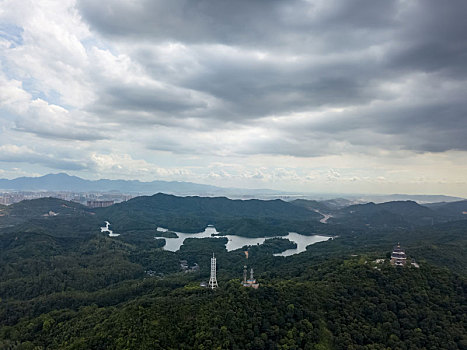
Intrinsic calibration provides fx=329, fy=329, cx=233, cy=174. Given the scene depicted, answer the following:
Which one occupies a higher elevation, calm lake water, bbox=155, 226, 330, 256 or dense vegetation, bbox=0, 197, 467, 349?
dense vegetation, bbox=0, 197, 467, 349

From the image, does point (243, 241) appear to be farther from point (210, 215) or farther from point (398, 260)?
point (398, 260)

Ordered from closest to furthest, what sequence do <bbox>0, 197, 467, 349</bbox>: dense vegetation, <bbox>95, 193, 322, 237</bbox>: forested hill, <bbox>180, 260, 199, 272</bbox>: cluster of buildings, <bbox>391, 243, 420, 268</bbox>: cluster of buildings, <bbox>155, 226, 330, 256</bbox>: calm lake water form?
<bbox>0, 197, 467, 349</bbox>: dense vegetation
<bbox>391, 243, 420, 268</bbox>: cluster of buildings
<bbox>180, 260, 199, 272</bbox>: cluster of buildings
<bbox>155, 226, 330, 256</bbox>: calm lake water
<bbox>95, 193, 322, 237</bbox>: forested hill

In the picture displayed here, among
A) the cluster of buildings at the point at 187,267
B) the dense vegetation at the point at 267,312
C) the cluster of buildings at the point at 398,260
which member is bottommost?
the cluster of buildings at the point at 187,267

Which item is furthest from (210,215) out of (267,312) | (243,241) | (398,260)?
(267,312)

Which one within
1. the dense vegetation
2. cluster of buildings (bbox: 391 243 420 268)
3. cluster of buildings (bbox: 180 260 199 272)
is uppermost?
cluster of buildings (bbox: 391 243 420 268)

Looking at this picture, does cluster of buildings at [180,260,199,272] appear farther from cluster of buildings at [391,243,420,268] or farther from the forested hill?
the forested hill

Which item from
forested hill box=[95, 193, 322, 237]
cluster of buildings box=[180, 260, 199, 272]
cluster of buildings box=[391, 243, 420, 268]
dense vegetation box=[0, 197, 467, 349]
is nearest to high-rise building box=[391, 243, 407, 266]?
cluster of buildings box=[391, 243, 420, 268]

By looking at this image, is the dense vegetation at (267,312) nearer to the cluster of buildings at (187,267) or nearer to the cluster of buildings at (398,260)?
the cluster of buildings at (398,260)

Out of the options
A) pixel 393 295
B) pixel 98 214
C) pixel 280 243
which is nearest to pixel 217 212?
pixel 98 214

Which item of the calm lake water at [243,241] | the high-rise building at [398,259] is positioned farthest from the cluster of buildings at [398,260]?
the calm lake water at [243,241]

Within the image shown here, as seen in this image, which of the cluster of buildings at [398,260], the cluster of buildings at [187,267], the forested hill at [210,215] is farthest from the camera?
the forested hill at [210,215]

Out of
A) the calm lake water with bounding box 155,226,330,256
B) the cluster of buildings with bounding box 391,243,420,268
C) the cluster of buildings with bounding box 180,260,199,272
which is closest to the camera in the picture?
the cluster of buildings with bounding box 391,243,420,268

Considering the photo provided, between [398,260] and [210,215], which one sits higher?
[398,260]

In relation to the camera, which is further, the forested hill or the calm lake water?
the forested hill
